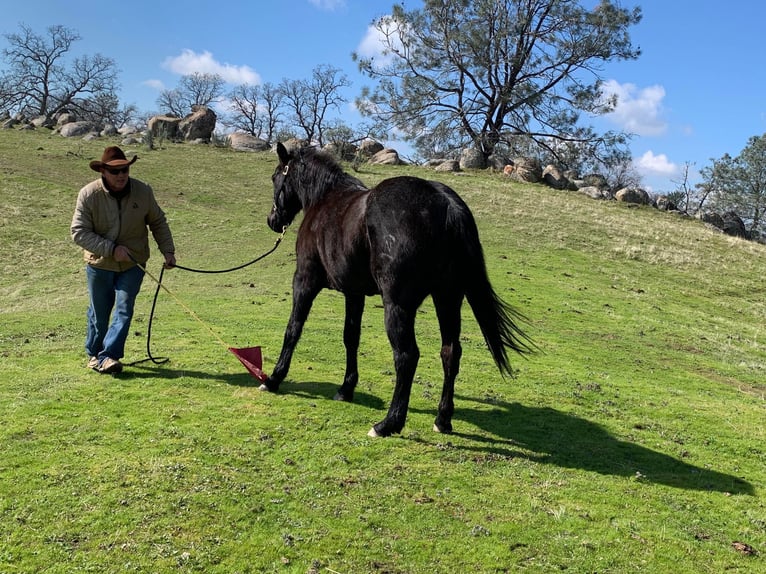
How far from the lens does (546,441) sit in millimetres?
5840

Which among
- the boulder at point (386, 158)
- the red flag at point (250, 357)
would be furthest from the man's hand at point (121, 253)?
Result: the boulder at point (386, 158)

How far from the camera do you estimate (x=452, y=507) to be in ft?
13.8

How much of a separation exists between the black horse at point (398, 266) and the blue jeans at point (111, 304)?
170cm

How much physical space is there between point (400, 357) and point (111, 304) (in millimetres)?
3496

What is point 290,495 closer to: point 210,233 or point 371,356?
point 371,356

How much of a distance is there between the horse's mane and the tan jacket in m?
1.74

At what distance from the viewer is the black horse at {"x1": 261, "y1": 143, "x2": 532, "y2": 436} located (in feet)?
17.2

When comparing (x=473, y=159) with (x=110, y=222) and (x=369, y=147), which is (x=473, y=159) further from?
(x=110, y=222)

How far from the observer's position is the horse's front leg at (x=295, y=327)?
6.43 metres

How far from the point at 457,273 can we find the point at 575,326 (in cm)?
798

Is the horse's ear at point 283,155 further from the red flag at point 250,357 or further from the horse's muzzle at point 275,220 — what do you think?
the red flag at point 250,357

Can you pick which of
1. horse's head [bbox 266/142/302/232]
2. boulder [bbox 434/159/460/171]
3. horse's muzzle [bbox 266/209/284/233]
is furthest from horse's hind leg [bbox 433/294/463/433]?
boulder [bbox 434/159/460/171]

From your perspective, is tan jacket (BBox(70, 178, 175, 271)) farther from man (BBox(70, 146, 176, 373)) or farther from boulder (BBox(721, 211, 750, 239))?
boulder (BBox(721, 211, 750, 239))

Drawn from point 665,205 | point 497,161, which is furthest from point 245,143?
point 665,205
